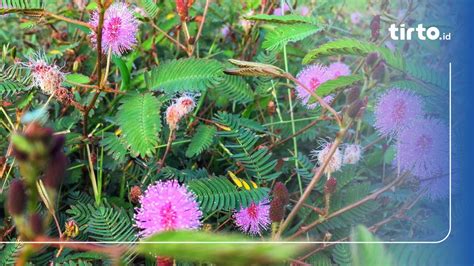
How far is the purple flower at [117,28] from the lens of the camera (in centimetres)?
77

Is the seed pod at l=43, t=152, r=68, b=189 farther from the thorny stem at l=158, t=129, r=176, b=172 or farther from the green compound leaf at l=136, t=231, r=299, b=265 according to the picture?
the thorny stem at l=158, t=129, r=176, b=172

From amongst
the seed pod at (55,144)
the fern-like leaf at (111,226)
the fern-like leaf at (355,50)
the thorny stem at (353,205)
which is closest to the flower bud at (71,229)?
the fern-like leaf at (111,226)

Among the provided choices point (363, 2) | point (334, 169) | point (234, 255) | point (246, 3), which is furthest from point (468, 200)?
point (234, 255)

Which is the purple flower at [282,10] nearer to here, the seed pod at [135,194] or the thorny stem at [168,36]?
the thorny stem at [168,36]

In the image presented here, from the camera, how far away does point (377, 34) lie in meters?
0.75

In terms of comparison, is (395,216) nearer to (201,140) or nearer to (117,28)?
(201,140)

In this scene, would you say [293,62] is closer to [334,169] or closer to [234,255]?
[334,169]

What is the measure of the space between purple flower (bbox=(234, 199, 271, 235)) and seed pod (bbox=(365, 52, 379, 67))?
0.68 ft

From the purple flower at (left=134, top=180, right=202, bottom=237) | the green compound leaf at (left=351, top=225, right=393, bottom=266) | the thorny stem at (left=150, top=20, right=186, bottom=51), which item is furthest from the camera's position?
the thorny stem at (left=150, top=20, right=186, bottom=51)

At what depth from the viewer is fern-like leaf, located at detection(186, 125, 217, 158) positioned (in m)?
0.76

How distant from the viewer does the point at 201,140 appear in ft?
2.54

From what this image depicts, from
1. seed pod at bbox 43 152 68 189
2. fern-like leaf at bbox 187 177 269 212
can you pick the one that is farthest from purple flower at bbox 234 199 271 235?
seed pod at bbox 43 152 68 189

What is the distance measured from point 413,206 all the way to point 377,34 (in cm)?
21

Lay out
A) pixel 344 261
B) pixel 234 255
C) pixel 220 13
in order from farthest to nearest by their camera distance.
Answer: pixel 220 13 < pixel 344 261 < pixel 234 255
